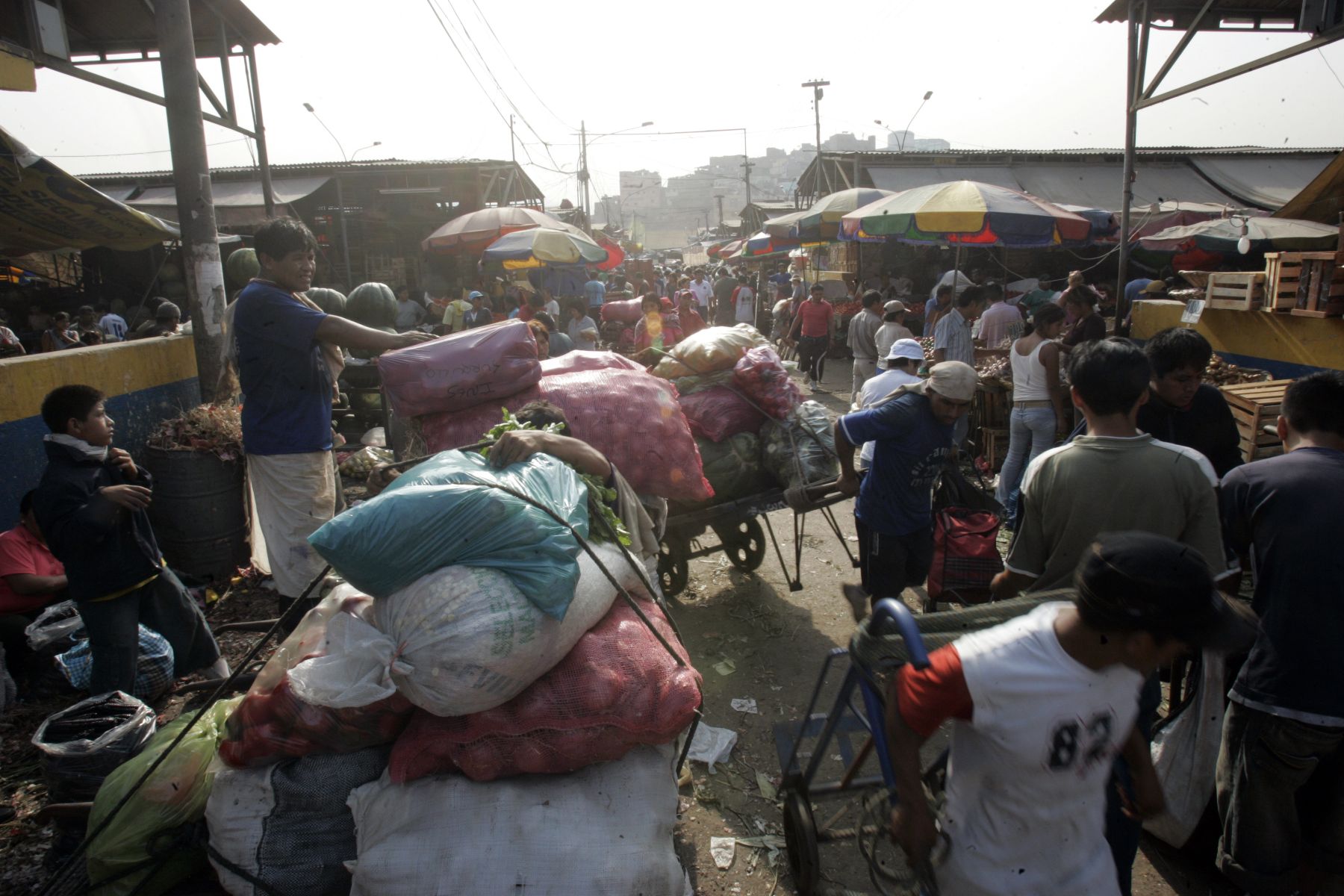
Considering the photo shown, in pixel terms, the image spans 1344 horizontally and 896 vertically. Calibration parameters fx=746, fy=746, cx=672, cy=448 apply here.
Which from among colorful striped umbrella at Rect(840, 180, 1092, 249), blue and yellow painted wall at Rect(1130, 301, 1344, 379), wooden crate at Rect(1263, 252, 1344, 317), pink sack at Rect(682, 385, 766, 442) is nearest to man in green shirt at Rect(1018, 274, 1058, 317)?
colorful striped umbrella at Rect(840, 180, 1092, 249)

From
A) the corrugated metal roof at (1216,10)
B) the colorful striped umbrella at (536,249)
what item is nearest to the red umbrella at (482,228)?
the colorful striped umbrella at (536,249)

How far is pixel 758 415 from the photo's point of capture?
484cm

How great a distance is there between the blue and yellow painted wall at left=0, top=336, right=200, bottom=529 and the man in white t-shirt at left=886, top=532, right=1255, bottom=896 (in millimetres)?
4982

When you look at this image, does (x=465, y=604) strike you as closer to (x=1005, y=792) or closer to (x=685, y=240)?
(x=1005, y=792)

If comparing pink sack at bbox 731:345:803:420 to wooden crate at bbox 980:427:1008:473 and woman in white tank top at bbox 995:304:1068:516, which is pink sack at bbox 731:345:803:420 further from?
wooden crate at bbox 980:427:1008:473

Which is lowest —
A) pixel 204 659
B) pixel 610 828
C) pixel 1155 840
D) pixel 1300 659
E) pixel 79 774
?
pixel 1155 840

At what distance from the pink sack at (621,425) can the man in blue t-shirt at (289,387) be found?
19.3 inches

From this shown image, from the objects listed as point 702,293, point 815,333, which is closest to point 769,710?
point 815,333

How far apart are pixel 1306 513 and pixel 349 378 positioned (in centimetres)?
855

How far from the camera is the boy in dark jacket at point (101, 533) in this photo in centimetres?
306

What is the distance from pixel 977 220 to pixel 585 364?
220 inches

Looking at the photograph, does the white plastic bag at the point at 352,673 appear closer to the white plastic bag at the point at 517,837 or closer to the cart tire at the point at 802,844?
the white plastic bag at the point at 517,837

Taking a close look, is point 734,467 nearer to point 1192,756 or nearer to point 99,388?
point 1192,756

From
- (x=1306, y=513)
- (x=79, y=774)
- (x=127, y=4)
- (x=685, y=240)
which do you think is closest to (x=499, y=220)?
(x=127, y=4)
